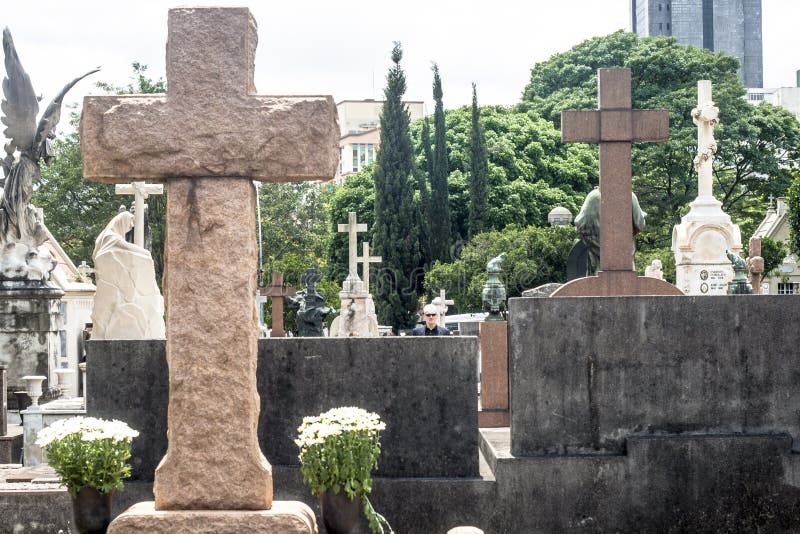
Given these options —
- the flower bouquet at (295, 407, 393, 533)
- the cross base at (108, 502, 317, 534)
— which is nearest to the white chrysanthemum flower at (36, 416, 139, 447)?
the cross base at (108, 502, 317, 534)

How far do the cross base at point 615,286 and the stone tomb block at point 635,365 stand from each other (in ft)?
3.90

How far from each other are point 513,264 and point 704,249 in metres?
11.5

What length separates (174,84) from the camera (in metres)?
5.53

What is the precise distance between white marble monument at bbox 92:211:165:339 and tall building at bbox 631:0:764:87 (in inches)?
4010

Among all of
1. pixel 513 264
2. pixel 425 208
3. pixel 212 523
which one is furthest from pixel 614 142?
pixel 425 208

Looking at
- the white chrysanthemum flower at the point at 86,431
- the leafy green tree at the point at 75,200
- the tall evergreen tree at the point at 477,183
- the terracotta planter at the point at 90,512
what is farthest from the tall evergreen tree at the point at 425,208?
the terracotta planter at the point at 90,512

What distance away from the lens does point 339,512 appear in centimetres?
596

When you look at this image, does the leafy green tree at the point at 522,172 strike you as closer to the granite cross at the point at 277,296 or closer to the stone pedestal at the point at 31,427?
the granite cross at the point at 277,296

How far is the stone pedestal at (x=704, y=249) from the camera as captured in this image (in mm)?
26594

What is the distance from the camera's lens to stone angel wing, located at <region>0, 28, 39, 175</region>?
17.8m

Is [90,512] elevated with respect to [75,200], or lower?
lower

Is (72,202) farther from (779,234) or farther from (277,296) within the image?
(779,234)

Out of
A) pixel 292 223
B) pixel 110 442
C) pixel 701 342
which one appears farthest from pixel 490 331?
pixel 292 223

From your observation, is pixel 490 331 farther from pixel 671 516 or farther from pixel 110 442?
pixel 110 442
